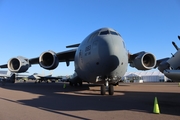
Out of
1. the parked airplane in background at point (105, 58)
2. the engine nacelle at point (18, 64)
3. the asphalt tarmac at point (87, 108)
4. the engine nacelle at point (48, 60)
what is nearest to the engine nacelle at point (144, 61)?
the parked airplane in background at point (105, 58)

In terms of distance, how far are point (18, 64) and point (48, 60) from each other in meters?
3.86

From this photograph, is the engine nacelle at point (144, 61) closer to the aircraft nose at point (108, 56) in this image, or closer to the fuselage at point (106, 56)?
the fuselage at point (106, 56)

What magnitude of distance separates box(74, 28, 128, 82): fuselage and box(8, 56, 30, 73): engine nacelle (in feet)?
33.6

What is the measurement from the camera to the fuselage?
9750 mm

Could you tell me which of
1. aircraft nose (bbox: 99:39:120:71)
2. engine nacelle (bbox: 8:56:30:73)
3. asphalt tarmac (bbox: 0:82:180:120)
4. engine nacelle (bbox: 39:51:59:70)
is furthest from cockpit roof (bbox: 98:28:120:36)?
engine nacelle (bbox: 8:56:30:73)

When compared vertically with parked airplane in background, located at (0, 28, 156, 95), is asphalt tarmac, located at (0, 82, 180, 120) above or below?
below

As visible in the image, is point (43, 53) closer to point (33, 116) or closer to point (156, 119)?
point (33, 116)

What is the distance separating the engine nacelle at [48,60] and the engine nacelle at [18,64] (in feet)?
9.60

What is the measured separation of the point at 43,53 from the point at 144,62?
925cm

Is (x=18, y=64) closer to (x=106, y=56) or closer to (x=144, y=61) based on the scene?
(x=144, y=61)

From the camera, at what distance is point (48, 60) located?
18.2 meters

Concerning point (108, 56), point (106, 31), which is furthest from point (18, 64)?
point (108, 56)

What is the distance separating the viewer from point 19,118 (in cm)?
548

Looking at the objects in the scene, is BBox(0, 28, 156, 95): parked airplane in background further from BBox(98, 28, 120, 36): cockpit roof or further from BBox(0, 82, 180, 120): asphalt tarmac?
BBox(0, 82, 180, 120): asphalt tarmac
